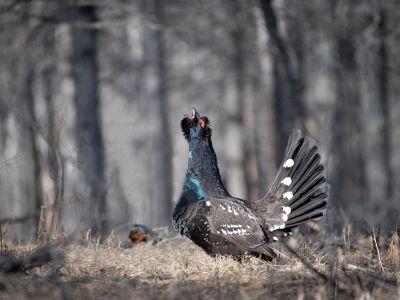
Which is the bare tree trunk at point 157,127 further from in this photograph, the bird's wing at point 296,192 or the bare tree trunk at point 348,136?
the bird's wing at point 296,192

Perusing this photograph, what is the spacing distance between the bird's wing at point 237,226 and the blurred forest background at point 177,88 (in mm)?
1758

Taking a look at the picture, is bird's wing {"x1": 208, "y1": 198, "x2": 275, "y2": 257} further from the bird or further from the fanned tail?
the fanned tail

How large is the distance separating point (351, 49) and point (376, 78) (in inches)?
52.2

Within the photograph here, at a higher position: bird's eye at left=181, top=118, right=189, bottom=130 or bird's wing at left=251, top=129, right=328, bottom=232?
bird's eye at left=181, top=118, right=189, bottom=130

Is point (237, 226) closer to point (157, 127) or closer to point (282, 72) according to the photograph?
point (282, 72)

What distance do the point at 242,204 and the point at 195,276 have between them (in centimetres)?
172

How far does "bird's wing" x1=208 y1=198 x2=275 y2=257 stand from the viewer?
6570 mm

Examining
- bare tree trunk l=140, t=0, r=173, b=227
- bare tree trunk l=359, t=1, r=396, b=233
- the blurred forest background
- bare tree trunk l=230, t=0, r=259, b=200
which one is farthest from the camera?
bare tree trunk l=230, t=0, r=259, b=200

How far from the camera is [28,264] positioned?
5.09m

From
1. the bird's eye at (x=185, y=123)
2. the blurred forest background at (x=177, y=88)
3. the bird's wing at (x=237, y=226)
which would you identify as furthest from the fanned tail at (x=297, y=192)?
the blurred forest background at (x=177, y=88)

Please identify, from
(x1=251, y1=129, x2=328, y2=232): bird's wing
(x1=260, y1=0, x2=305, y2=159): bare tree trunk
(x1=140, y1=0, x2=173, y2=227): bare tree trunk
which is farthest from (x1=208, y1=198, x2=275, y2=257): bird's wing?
(x1=140, y1=0, x2=173, y2=227): bare tree trunk

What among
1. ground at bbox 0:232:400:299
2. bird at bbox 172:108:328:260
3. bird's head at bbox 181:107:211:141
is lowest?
ground at bbox 0:232:400:299

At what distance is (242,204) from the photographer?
23.0 ft

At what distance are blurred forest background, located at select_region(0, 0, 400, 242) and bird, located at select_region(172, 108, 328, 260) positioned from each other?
1.35 meters
